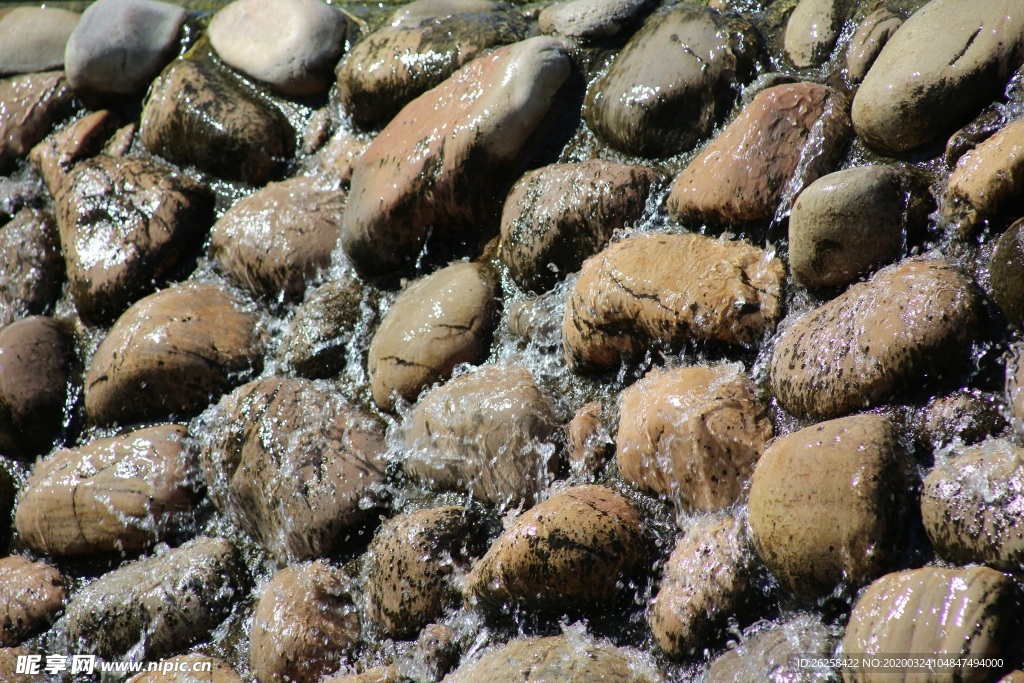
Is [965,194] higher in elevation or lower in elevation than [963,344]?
higher

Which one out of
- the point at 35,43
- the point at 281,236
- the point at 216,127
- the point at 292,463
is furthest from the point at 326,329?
the point at 35,43

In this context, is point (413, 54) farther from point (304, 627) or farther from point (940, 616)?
point (940, 616)

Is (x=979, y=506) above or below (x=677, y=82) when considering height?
below

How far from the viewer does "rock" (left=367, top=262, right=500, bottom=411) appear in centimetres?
333

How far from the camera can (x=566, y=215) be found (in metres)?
3.22

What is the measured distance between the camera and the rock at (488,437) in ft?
9.61

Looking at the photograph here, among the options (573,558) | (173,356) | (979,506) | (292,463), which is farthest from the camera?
(173,356)

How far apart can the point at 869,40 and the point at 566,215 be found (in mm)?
1172

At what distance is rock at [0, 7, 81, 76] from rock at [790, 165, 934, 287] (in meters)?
4.49

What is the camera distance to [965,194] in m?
2.44

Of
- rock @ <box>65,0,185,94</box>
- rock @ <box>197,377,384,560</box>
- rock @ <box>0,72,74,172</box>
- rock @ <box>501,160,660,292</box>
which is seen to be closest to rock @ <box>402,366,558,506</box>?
rock @ <box>197,377,384,560</box>

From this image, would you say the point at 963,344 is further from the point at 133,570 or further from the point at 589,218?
the point at 133,570

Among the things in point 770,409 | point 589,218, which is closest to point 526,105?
point 589,218

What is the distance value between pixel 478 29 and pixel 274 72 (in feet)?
3.67
